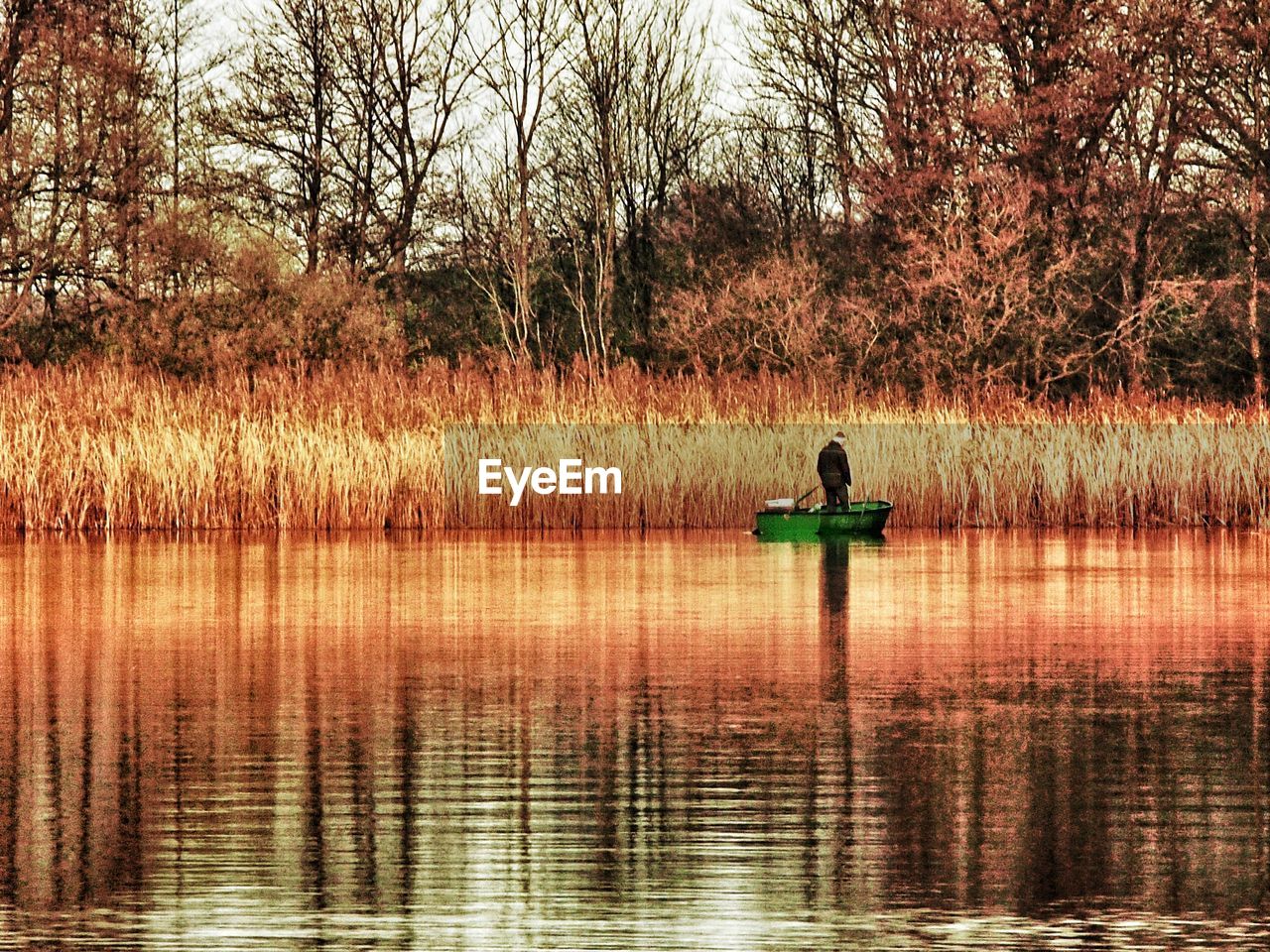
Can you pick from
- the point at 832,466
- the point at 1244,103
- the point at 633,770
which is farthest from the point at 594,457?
the point at 633,770

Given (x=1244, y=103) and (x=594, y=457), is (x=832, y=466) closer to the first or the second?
(x=594, y=457)

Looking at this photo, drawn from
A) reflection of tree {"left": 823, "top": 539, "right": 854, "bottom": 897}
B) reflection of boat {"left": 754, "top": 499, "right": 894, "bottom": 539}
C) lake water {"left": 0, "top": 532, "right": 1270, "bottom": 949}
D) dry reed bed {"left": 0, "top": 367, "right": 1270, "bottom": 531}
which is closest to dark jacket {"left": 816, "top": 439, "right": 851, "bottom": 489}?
reflection of boat {"left": 754, "top": 499, "right": 894, "bottom": 539}

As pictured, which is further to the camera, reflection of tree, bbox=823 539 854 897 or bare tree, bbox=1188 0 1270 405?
bare tree, bbox=1188 0 1270 405

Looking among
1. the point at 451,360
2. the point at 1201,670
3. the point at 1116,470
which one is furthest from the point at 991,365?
the point at 1201,670

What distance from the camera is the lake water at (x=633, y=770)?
21.5ft

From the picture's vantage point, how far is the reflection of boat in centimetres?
2527

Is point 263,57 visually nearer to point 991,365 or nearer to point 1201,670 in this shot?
point 991,365

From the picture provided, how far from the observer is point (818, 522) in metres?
25.3

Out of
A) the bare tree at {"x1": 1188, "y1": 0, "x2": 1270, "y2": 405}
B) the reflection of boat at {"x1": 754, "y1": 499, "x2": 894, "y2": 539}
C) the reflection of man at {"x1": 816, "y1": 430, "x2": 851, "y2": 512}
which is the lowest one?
the reflection of boat at {"x1": 754, "y1": 499, "x2": 894, "y2": 539}

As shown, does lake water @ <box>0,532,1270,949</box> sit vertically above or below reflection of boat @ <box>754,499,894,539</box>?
below

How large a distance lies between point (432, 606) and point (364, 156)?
29.6 metres

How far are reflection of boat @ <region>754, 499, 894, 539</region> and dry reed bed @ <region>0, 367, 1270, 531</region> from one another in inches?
98.7

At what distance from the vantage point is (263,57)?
43.8 metres

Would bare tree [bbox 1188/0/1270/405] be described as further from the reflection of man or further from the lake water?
the lake water
